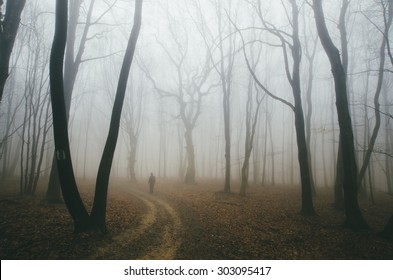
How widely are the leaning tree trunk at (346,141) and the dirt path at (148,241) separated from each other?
642cm

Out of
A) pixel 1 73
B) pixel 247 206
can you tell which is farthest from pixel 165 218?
pixel 1 73

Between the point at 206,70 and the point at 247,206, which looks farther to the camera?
the point at 206,70

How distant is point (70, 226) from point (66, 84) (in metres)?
8.29

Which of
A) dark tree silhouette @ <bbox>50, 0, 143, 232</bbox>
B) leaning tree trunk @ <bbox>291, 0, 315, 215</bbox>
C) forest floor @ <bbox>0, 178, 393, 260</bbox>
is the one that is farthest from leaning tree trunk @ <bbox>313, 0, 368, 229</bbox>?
dark tree silhouette @ <bbox>50, 0, 143, 232</bbox>

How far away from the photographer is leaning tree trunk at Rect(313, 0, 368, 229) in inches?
337

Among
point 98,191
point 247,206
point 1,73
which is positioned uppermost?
point 1,73

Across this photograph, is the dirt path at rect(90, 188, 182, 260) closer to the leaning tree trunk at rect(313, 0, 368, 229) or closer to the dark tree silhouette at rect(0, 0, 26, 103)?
the leaning tree trunk at rect(313, 0, 368, 229)

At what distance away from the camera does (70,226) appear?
26.0ft

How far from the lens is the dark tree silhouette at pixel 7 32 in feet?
28.0

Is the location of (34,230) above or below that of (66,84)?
below

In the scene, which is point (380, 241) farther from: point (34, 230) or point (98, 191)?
point (34, 230)

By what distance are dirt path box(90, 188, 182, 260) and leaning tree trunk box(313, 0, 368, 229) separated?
253 inches

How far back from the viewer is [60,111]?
7.02 metres

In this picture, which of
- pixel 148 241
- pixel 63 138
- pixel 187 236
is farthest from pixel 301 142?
pixel 63 138
